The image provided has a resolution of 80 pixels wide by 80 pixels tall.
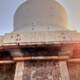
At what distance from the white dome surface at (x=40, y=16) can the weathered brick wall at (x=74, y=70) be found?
→ 1.59m

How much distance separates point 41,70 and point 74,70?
0.83 meters

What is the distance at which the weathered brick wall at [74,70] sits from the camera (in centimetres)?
601

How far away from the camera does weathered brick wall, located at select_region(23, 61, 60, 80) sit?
18.9 ft

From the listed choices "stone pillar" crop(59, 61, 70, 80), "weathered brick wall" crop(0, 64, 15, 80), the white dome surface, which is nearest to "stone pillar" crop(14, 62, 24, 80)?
"weathered brick wall" crop(0, 64, 15, 80)

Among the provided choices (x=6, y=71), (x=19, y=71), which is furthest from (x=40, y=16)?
(x=19, y=71)

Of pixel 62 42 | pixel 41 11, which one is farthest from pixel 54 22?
pixel 62 42

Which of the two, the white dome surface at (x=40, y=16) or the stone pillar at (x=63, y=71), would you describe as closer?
the stone pillar at (x=63, y=71)

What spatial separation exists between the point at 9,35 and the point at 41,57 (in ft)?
3.57

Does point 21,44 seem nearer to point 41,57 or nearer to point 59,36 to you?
point 41,57

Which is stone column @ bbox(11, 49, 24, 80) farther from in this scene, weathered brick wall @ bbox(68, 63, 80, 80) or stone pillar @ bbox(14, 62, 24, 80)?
weathered brick wall @ bbox(68, 63, 80, 80)

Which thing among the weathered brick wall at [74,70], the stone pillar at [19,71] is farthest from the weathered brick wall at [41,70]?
the weathered brick wall at [74,70]

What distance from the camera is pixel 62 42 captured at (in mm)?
5926

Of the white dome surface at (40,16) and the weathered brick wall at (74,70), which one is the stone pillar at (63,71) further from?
the white dome surface at (40,16)

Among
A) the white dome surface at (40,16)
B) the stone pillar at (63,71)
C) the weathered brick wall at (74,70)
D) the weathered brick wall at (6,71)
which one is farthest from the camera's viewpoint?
the white dome surface at (40,16)
